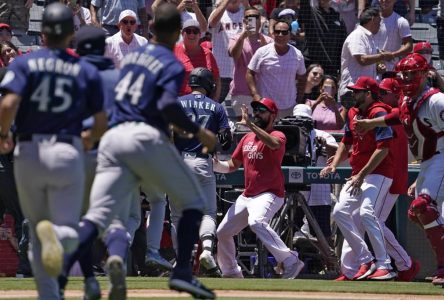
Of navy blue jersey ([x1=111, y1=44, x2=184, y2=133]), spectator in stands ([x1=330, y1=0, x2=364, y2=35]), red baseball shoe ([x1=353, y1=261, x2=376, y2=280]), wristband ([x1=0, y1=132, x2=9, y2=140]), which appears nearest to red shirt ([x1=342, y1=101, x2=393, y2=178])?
red baseball shoe ([x1=353, y1=261, x2=376, y2=280])

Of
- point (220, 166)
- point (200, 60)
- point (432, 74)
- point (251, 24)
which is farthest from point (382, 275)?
point (251, 24)

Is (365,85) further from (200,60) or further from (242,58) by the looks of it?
(242,58)

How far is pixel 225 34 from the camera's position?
15961mm

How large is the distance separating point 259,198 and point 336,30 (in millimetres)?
4237

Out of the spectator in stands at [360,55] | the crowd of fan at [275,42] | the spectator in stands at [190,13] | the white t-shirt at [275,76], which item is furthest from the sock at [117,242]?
the spectator in stands at [360,55]

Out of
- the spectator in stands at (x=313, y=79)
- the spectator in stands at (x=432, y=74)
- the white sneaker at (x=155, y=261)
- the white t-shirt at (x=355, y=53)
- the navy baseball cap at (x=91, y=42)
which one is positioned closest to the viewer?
the navy baseball cap at (x=91, y=42)

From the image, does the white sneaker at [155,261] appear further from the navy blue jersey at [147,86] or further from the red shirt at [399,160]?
the navy blue jersey at [147,86]

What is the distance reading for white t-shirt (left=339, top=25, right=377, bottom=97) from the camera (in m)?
15.7

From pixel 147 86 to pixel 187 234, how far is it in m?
1.13

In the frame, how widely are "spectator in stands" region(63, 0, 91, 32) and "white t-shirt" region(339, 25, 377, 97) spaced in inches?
137

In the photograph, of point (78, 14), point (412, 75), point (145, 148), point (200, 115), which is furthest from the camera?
point (78, 14)

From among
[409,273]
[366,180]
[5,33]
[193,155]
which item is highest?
[5,33]

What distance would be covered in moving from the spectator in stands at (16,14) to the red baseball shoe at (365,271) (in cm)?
594

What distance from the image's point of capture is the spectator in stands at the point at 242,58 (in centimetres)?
1542
